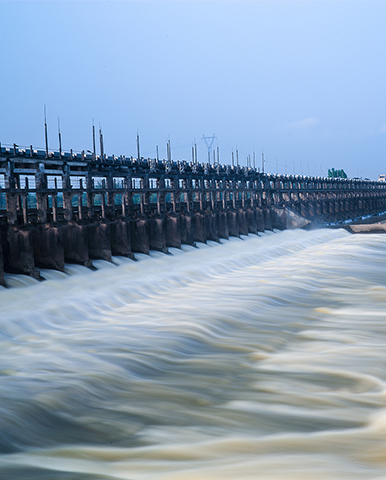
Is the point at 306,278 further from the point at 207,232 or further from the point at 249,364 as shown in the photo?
the point at 207,232

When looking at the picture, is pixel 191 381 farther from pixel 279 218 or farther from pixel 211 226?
pixel 279 218

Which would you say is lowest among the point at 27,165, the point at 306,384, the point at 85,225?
the point at 306,384

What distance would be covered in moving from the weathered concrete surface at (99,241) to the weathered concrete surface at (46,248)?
2.89 m

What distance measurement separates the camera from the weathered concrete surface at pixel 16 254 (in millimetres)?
16250

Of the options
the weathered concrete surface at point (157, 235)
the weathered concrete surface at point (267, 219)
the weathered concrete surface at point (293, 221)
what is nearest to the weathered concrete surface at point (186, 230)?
the weathered concrete surface at point (157, 235)

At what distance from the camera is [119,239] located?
73.0ft

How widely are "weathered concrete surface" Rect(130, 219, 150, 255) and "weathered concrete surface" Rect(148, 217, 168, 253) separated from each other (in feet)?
3.52

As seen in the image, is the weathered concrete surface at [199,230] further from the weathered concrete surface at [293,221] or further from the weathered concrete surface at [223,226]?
the weathered concrete surface at [293,221]

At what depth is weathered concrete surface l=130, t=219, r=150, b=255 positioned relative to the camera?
23.8 meters

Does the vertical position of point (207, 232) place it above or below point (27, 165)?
below

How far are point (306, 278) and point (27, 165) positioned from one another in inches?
437

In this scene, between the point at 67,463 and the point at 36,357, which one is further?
the point at 36,357

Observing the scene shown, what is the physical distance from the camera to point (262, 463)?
17.6ft

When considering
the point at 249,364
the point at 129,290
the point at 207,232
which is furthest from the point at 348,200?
the point at 249,364
